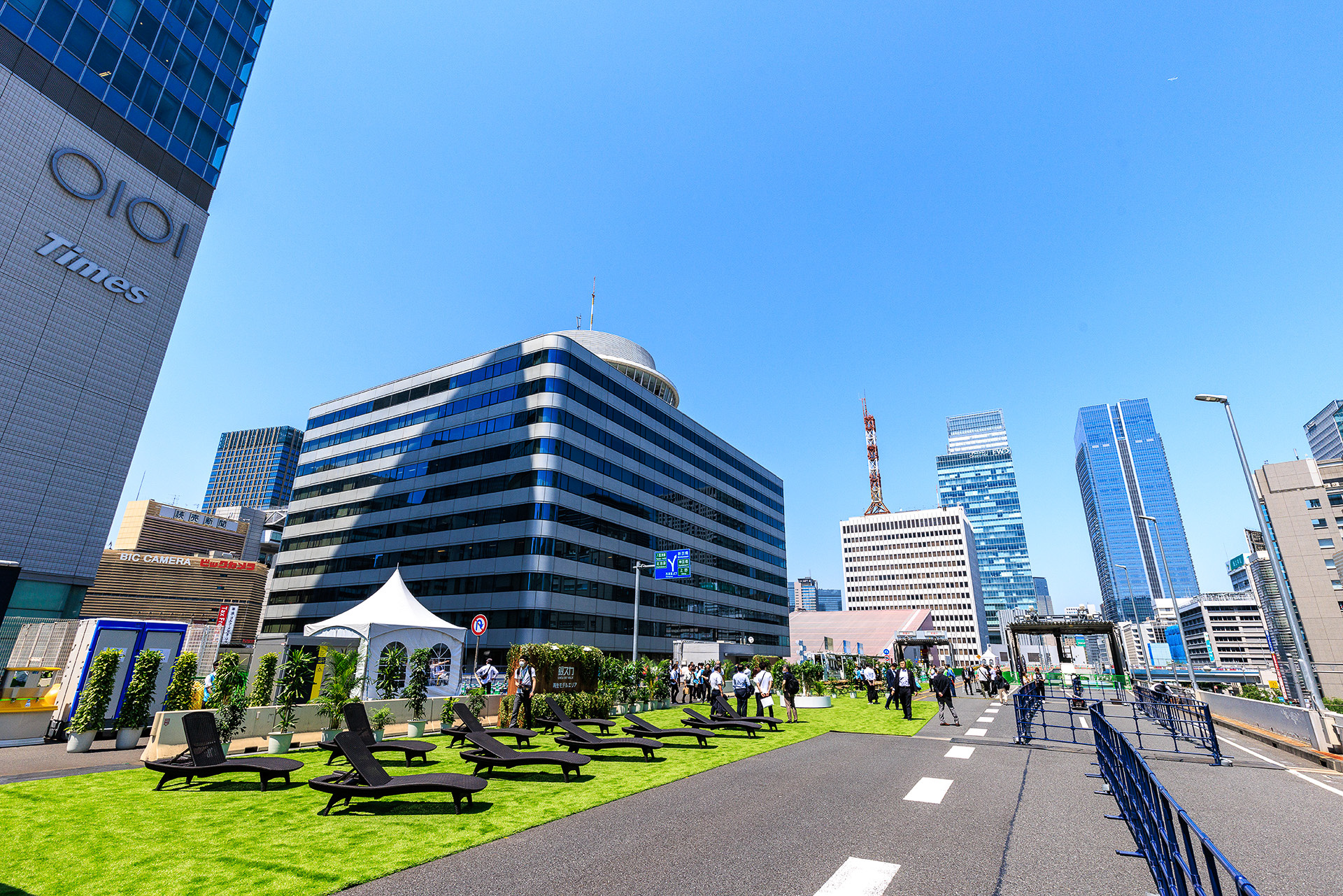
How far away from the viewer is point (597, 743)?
12.6 meters

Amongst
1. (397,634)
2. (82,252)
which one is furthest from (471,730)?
(82,252)

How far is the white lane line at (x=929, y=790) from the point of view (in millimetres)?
9227

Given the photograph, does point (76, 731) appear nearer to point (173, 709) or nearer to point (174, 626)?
point (173, 709)

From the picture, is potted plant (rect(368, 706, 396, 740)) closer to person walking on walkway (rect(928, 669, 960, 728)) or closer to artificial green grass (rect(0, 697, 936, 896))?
artificial green grass (rect(0, 697, 936, 896))

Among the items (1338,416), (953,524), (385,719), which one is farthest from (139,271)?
(1338,416)

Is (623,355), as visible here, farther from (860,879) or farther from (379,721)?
(860,879)

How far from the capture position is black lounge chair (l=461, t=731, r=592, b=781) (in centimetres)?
1024

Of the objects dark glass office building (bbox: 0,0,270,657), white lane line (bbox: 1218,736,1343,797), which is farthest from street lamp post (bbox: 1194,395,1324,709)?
dark glass office building (bbox: 0,0,270,657)

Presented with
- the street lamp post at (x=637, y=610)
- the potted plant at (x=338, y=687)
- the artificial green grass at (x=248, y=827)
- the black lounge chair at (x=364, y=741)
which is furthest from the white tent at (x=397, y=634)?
the artificial green grass at (x=248, y=827)

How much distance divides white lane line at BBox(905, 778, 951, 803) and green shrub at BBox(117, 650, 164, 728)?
15.8m

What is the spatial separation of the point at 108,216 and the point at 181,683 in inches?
1232

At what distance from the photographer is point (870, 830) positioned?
296 inches

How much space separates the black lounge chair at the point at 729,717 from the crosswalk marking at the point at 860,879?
38.7 feet

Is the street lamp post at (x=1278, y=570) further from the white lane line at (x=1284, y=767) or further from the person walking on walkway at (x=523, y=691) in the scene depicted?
the person walking on walkway at (x=523, y=691)
